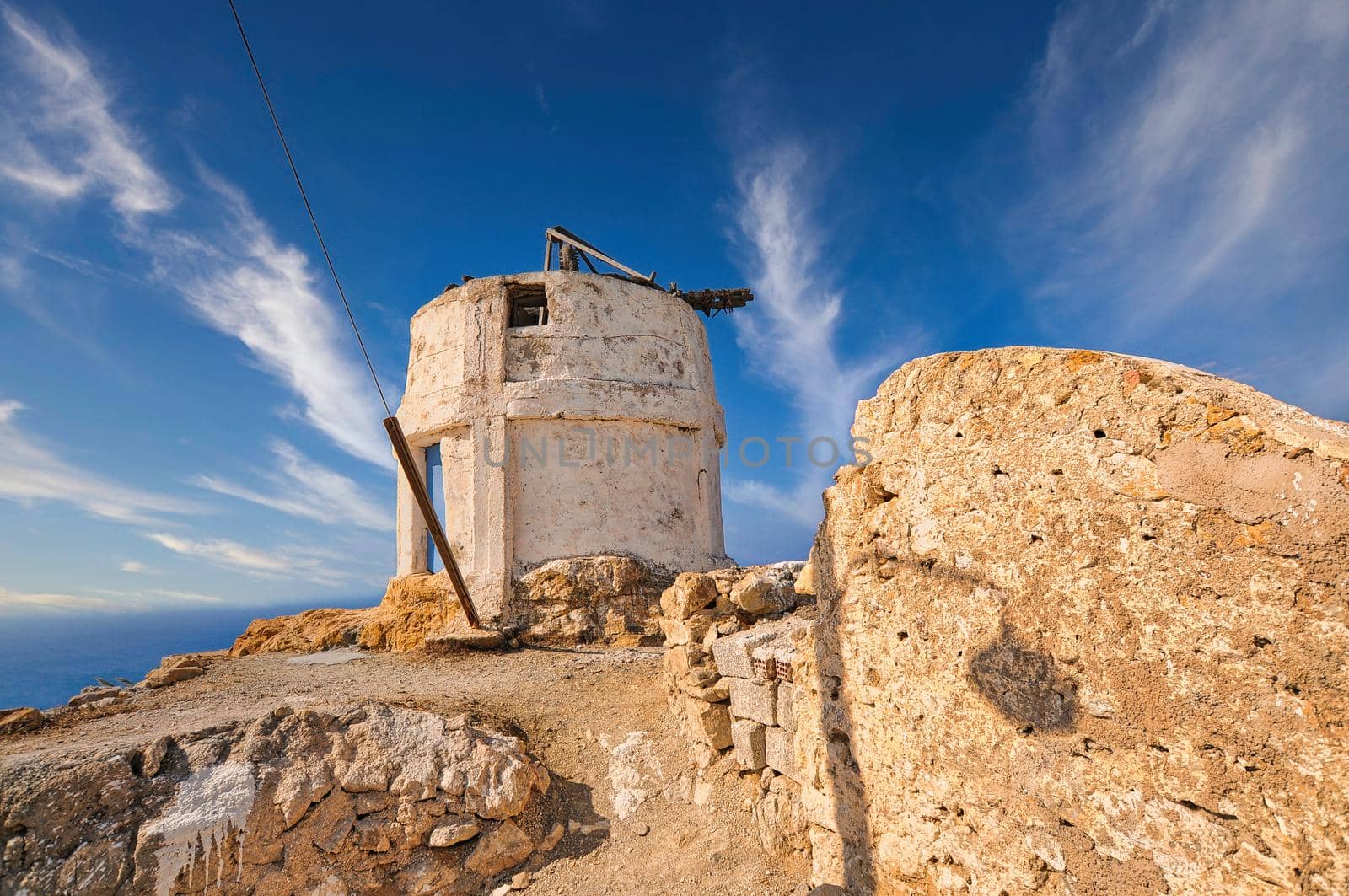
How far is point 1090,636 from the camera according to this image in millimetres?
2111

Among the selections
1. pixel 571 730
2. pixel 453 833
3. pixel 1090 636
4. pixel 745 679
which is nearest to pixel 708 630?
pixel 745 679

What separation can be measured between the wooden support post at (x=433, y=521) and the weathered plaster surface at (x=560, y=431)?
0.25m

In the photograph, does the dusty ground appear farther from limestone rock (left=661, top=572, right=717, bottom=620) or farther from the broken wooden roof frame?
the broken wooden roof frame

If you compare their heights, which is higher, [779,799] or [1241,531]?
[1241,531]

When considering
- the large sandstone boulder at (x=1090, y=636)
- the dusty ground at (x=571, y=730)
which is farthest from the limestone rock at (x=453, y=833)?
the large sandstone boulder at (x=1090, y=636)

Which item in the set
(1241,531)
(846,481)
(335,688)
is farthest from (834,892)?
(335,688)

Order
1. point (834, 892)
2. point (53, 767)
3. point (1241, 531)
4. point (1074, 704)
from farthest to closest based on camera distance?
point (53, 767) < point (834, 892) < point (1074, 704) < point (1241, 531)

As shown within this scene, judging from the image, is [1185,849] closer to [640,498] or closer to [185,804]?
[185,804]

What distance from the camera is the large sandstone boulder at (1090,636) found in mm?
1720

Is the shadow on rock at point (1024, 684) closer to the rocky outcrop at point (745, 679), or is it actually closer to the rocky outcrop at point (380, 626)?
the rocky outcrop at point (745, 679)

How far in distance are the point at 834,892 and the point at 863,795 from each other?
0.57 meters

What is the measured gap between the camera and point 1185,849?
1844 mm

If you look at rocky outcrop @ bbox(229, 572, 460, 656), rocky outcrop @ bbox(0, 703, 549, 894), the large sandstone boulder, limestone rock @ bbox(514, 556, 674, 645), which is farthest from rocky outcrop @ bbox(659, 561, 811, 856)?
rocky outcrop @ bbox(229, 572, 460, 656)

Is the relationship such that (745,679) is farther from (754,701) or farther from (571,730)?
(571,730)
